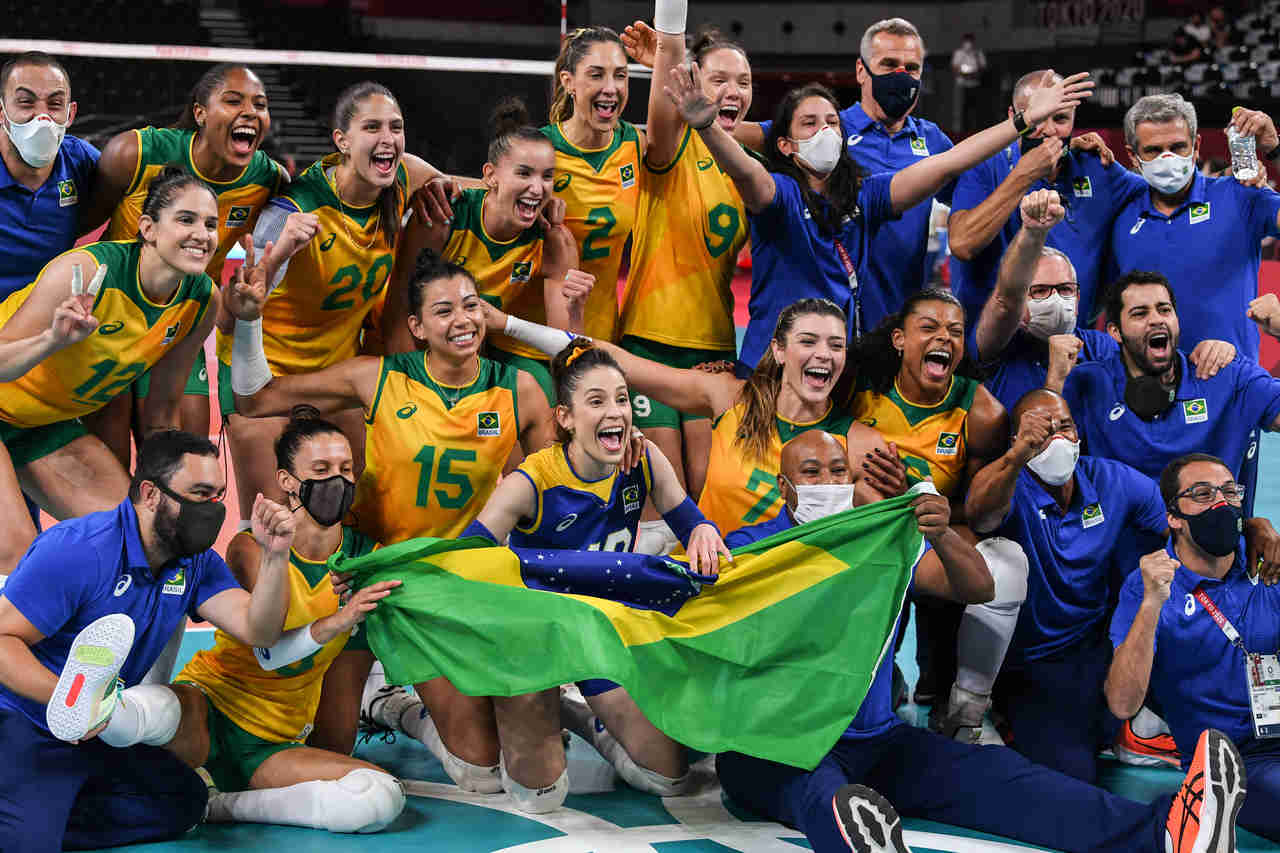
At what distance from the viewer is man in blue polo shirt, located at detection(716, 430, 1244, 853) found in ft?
14.6


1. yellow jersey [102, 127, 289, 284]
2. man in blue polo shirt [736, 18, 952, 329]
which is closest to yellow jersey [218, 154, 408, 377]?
yellow jersey [102, 127, 289, 284]

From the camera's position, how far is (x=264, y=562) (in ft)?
15.3

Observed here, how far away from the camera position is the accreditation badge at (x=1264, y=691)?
16.4 ft

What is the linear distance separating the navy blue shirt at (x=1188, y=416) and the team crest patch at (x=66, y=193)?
14.5 ft

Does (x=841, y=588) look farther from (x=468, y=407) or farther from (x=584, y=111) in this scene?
(x=584, y=111)

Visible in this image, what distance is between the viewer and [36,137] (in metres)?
5.77

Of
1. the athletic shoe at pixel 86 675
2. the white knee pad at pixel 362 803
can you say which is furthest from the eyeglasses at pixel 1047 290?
the athletic shoe at pixel 86 675

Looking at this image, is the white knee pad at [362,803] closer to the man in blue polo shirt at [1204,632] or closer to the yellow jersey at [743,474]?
the yellow jersey at [743,474]

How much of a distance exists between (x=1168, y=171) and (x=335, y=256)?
3.84 meters

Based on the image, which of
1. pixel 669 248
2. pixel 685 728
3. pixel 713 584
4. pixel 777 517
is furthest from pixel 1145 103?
pixel 685 728

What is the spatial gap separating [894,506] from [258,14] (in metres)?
23.7

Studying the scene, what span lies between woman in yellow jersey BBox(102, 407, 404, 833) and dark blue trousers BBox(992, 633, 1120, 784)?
2503 millimetres

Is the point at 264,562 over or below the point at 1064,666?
over

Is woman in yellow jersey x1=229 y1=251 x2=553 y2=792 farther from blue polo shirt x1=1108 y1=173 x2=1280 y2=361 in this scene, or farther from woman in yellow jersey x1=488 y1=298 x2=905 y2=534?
blue polo shirt x1=1108 y1=173 x2=1280 y2=361
